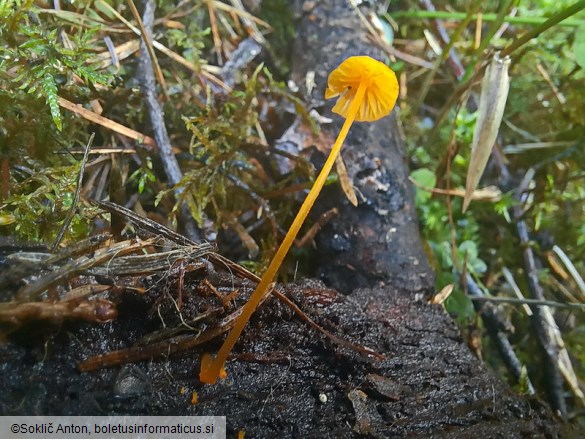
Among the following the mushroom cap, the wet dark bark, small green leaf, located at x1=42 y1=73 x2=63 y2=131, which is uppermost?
the mushroom cap

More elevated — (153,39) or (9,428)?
(153,39)

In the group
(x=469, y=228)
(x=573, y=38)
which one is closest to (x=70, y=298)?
(x=469, y=228)

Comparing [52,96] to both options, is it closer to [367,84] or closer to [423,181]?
[367,84]

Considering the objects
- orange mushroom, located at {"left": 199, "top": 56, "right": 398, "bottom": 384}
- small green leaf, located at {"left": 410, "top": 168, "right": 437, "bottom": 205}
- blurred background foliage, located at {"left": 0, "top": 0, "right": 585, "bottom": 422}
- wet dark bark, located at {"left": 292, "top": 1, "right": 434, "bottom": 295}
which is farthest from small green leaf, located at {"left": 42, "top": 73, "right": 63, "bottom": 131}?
small green leaf, located at {"left": 410, "top": 168, "right": 437, "bottom": 205}

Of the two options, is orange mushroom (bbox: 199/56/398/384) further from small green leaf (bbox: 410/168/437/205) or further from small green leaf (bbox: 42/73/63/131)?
small green leaf (bbox: 42/73/63/131)

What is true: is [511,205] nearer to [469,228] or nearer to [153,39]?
[469,228]

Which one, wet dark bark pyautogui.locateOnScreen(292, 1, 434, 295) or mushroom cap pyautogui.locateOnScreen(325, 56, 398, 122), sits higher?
mushroom cap pyautogui.locateOnScreen(325, 56, 398, 122)

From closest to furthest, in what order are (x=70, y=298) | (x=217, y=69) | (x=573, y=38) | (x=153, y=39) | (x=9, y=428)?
(x=9, y=428) → (x=70, y=298) → (x=153, y=39) → (x=217, y=69) → (x=573, y=38)
